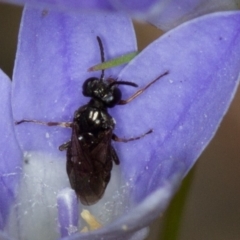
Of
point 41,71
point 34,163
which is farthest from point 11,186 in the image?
point 41,71

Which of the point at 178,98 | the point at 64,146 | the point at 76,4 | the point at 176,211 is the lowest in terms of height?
the point at 176,211

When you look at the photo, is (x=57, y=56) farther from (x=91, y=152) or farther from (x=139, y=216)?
(x=139, y=216)

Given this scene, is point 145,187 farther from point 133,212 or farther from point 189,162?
point 133,212

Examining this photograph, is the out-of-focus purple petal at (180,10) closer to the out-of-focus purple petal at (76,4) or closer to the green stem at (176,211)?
the out-of-focus purple petal at (76,4)

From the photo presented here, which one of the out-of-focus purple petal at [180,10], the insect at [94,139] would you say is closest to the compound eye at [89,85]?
the insect at [94,139]

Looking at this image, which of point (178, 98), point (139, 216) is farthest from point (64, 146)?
point (139, 216)

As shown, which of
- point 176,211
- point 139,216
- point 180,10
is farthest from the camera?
point 176,211
